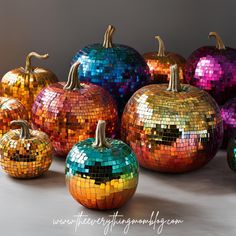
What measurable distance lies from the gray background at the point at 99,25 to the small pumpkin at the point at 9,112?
→ 252 millimetres

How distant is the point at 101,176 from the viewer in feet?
2.43

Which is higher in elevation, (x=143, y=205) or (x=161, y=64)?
(x=161, y=64)

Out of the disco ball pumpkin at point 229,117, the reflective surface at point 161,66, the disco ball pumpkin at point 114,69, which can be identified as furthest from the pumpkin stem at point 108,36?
the disco ball pumpkin at point 229,117

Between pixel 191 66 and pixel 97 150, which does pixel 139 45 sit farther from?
pixel 97 150

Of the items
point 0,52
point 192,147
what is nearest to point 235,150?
point 192,147

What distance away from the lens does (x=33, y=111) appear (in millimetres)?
941

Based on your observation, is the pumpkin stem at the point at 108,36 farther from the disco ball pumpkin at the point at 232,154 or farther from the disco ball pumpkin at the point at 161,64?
the disco ball pumpkin at the point at 232,154

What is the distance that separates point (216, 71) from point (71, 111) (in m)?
0.28

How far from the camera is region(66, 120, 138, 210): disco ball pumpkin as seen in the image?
2.44 ft

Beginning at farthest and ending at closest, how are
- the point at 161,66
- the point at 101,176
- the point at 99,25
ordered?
the point at 99,25 < the point at 161,66 < the point at 101,176

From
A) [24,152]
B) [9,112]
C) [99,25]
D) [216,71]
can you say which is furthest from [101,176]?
[99,25]

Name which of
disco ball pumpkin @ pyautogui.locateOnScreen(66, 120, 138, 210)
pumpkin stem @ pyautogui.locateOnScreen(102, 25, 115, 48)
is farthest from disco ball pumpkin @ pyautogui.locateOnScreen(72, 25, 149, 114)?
disco ball pumpkin @ pyautogui.locateOnScreen(66, 120, 138, 210)

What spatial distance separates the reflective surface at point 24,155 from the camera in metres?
0.84

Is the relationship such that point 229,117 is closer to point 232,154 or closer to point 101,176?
→ point 232,154
